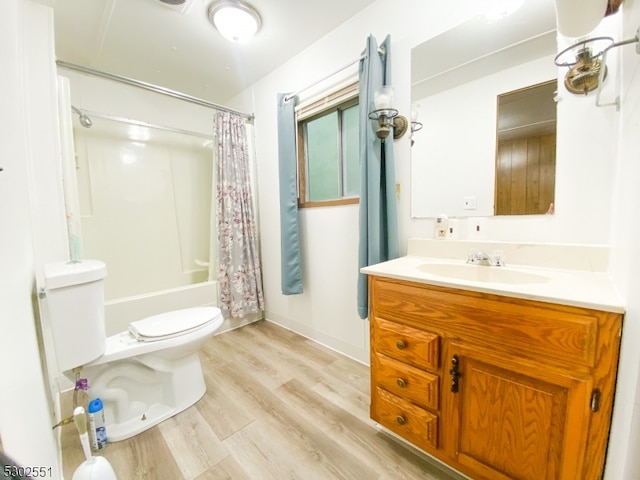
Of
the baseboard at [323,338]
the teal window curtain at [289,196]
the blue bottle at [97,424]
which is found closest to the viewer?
the blue bottle at [97,424]

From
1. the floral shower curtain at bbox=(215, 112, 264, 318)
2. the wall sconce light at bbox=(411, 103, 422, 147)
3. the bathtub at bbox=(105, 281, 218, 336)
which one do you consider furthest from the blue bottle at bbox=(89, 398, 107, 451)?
the wall sconce light at bbox=(411, 103, 422, 147)

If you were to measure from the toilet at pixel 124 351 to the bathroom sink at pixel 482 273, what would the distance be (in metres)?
1.22

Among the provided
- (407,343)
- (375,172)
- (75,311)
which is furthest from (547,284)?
(75,311)

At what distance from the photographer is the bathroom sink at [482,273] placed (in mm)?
1023

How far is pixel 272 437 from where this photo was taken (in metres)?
1.21

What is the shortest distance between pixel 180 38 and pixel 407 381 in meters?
2.50

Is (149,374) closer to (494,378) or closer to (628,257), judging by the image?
(494,378)

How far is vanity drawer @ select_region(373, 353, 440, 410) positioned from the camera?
0.97 metres

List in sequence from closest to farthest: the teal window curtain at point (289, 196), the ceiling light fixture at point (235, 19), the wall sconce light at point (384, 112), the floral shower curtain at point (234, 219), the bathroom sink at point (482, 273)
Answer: the bathroom sink at point (482, 273) → the wall sconce light at point (384, 112) → the ceiling light fixture at point (235, 19) → the teal window curtain at point (289, 196) → the floral shower curtain at point (234, 219)

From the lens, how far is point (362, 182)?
1469mm

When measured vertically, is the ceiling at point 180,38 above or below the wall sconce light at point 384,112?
above

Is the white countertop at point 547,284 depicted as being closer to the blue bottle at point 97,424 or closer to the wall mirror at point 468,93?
the wall mirror at point 468,93

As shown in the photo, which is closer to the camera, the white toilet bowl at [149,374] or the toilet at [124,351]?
the toilet at [124,351]

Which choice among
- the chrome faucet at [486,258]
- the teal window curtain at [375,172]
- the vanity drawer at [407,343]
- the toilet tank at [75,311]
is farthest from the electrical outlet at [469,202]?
the toilet tank at [75,311]
